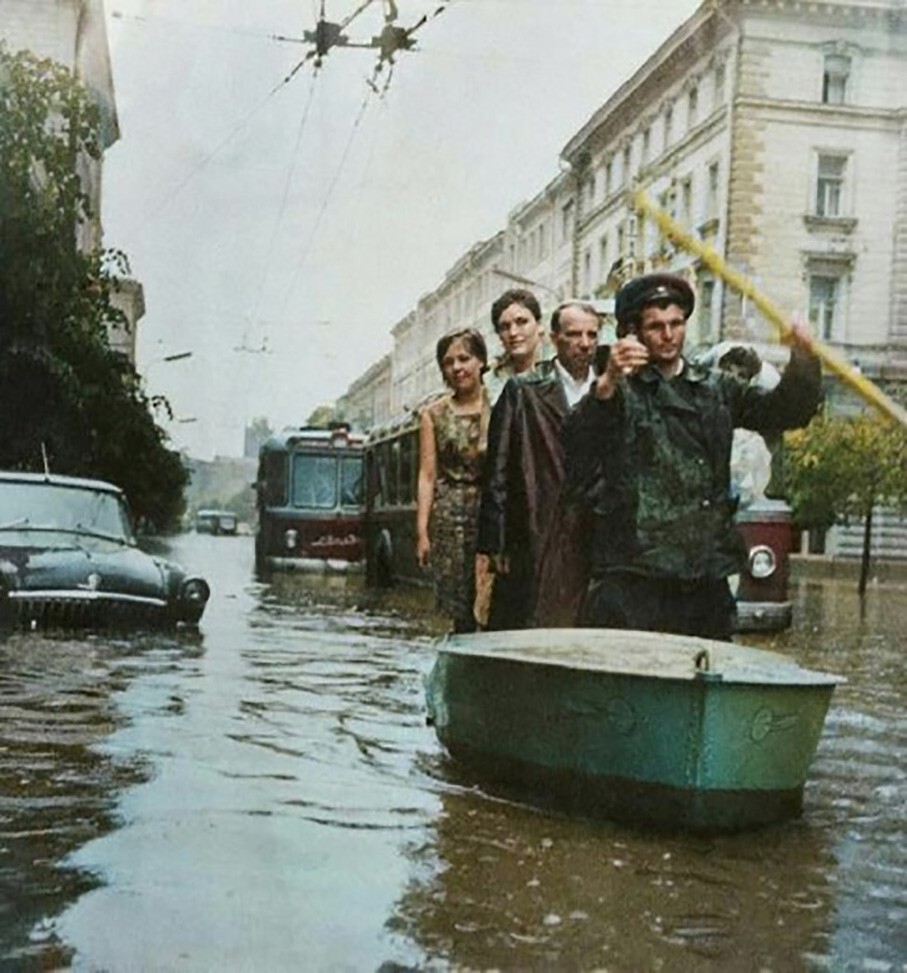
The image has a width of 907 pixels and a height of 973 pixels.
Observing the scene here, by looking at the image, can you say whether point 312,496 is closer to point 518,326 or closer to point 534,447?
point 518,326

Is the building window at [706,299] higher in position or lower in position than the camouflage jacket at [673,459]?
higher

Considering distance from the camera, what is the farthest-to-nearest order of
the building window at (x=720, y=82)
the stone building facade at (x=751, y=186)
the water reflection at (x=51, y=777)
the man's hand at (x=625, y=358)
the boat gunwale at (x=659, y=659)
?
1. the building window at (x=720, y=82)
2. the stone building facade at (x=751, y=186)
3. the man's hand at (x=625, y=358)
4. the boat gunwale at (x=659, y=659)
5. the water reflection at (x=51, y=777)

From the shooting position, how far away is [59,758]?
5.23 meters

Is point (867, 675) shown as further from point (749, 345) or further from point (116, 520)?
point (116, 520)

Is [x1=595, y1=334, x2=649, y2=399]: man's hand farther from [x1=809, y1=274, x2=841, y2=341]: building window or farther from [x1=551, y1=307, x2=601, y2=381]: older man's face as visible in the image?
[x1=809, y1=274, x2=841, y2=341]: building window

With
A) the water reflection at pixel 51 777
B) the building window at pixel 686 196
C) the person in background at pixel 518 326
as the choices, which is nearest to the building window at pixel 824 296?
the building window at pixel 686 196

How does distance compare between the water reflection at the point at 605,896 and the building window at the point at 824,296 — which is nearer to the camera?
the water reflection at the point at 605,896

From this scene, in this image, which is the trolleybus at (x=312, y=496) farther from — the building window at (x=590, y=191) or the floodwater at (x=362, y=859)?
the floodwater at (x=362, y=859)

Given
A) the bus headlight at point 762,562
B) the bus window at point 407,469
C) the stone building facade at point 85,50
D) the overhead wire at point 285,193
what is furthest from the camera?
the bus window at point 407,469

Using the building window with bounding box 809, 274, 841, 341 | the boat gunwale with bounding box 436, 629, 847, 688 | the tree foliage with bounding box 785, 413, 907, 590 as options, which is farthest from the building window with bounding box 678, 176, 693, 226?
the boat gunwale with bounding box 436, 629, 847, 688

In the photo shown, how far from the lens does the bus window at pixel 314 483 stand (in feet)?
71.9

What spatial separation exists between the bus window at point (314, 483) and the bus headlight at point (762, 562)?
10.5 m

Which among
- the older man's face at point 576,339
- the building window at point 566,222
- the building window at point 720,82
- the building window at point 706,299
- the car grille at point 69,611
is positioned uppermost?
the building window at point 720,82

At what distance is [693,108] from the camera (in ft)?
44.5
